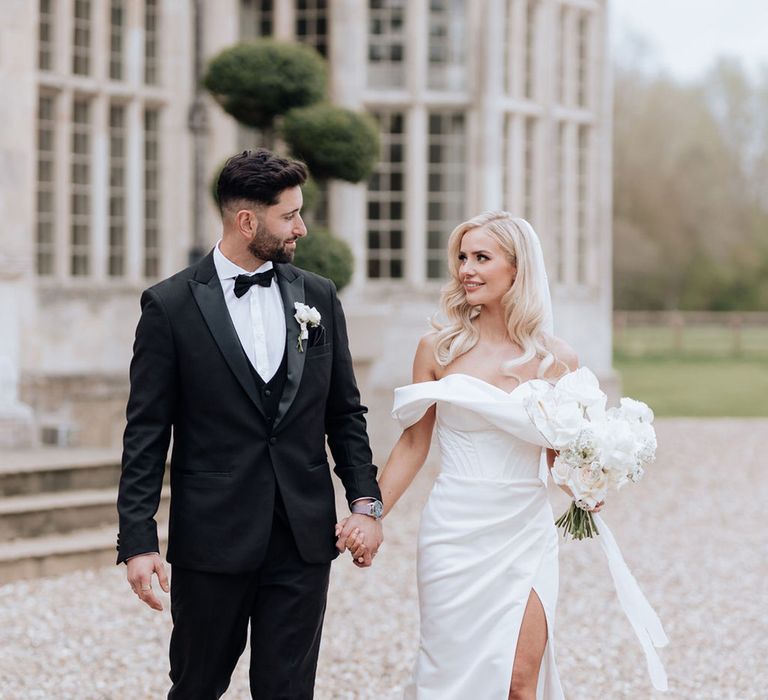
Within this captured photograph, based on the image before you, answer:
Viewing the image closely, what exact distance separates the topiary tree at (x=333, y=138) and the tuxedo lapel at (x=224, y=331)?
643 cm

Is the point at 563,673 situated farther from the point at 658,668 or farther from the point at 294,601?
the point at 294,601

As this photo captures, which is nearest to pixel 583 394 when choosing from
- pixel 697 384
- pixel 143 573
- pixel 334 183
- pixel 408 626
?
pixel 143 573

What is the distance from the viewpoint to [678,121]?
129 ft

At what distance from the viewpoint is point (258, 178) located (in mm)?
3131

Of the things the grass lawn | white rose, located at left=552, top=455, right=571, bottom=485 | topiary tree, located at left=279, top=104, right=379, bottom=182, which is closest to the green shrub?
topiary tree, located at left=279, top=104, right=379, bottom=182

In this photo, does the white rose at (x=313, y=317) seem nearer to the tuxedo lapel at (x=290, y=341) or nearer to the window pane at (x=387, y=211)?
the tuxedo lapel at (x=290, y=341)

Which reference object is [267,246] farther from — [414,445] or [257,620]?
[257,620]

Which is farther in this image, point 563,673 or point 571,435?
point 563,673

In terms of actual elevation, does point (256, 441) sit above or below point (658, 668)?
above

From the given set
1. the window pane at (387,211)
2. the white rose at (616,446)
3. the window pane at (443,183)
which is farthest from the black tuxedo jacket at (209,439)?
the window pane at (443,183)

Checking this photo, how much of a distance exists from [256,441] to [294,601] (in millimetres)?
424

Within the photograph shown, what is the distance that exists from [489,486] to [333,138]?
633 cm

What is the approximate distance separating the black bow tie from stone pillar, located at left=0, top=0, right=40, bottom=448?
6.09 meters

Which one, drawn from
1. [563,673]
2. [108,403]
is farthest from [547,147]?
[563,673]
